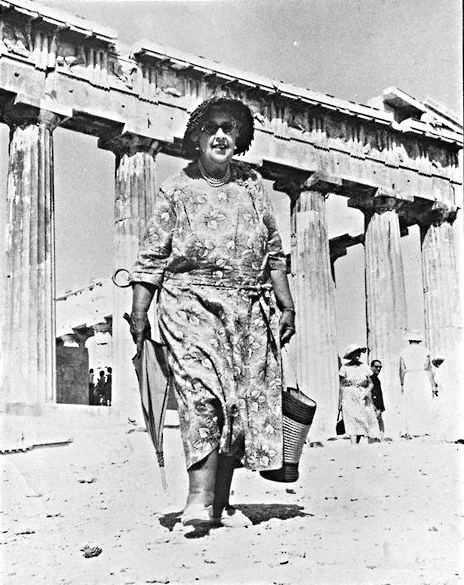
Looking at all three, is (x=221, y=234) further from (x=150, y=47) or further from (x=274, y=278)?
(x=150, y=47)

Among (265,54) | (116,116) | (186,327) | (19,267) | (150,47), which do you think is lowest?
(186,327)

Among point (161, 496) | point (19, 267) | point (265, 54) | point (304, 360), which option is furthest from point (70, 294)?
point (161, 496)

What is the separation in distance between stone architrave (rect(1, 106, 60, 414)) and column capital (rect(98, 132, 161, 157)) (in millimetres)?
1953

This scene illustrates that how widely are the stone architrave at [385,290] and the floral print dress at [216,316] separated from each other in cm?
1957

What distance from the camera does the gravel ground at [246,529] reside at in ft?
18.3

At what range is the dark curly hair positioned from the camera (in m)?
6.82

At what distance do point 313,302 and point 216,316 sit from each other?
730 inches

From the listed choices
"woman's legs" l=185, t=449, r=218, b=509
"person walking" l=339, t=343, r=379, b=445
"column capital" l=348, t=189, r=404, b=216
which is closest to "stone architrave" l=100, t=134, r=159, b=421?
"person walking" l=339, t=343, r=379, b=445

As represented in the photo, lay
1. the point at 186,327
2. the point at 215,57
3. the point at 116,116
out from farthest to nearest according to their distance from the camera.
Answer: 1. the point at 215,57
2. the point at 116,116
3. the point at 186,327

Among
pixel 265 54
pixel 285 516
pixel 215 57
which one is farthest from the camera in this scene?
pixel 215 57

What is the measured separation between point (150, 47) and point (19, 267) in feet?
19.9

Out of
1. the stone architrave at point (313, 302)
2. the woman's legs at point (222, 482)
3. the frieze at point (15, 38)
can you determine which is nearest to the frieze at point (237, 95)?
the frieze at point (15, 38)

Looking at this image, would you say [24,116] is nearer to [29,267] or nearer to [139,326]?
[29,267]

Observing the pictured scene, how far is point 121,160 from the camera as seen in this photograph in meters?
21.7
